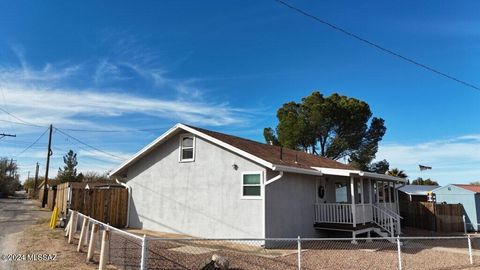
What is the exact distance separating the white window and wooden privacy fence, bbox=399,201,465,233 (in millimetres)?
15473

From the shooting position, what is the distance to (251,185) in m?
14.0

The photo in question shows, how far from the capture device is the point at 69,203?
1702cm

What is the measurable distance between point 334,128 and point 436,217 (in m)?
12.5

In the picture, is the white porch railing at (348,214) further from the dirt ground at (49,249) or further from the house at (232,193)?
the dirt ground at (49,249)

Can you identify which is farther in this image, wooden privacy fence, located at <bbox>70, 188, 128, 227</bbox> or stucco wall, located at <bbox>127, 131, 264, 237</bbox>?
wooden privacy fence, located at <bbox>70, 188, 128, 227</bbox>

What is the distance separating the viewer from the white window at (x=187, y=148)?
16109 mm

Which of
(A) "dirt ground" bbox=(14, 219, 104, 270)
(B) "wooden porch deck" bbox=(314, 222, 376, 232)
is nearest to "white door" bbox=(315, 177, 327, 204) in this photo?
(B) "wooden porch deck" bbox=(314, 222, 376, 232)

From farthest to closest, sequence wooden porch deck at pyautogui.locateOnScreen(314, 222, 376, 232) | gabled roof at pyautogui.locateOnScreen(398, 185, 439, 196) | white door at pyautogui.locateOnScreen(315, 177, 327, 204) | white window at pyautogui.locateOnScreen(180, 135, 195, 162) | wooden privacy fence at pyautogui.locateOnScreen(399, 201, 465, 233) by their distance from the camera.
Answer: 1. gabled roof at pyautogui.locateOnScreen(398, 185, 439, 196)
2. wooden privacy fence at pyautogui.locateOnScreen(399, 201, 465, 233)
3. white door at pyautogui.locateOnScreen(315, 177, 327, 204)
4. white window at pyautogui.locateOnScreen(180, 135, 195, 162)
5. wooden porch deck at pyautogui.locateOnScreen(314, 222, 376, 232)

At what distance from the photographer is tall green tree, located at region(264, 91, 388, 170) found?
32500 mm

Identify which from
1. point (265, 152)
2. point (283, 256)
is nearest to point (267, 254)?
point (283, 256)

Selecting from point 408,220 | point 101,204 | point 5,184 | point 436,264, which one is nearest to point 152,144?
point 101,204

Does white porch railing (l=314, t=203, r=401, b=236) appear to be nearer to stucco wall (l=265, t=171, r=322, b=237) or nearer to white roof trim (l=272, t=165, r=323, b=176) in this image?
stucco wall (l=265, t=171, r=322, b=237)

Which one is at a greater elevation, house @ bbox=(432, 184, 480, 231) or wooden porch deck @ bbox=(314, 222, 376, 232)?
house @ bbox=(432, 184, 480, 231)

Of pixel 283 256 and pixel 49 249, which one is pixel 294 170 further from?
pixel 49 249
